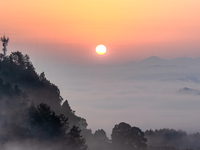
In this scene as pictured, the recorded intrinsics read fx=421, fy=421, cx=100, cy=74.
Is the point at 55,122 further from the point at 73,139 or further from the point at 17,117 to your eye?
the point at 17,117

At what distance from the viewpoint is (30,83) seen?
110 meters

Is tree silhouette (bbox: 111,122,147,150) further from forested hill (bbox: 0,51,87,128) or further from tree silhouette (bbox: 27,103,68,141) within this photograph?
tree silhouette (bbox: 27,103,68,141)

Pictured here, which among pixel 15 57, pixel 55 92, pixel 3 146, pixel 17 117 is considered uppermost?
pixel 15 57

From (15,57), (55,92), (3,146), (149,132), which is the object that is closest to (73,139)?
(3,146)

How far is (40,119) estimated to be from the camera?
8194 cm

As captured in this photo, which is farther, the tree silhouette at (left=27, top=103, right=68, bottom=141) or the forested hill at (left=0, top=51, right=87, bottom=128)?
the forested hill at (left=0, top=51, right=87, bottom=128)

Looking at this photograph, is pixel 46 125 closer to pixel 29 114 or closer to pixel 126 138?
pixel 29 114

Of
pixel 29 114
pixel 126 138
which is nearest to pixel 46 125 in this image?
pixel 29 114

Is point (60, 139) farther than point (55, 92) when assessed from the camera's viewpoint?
No

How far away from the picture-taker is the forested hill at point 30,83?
107688 millimetres

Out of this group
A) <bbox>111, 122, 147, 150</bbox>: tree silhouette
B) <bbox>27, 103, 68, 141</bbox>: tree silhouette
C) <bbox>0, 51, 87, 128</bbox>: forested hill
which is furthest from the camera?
<bbox>0, 51, 87, 128</bbox>: forested hill

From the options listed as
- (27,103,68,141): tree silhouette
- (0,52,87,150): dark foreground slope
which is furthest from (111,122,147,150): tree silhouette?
(27,103,68,141): tree silhouette

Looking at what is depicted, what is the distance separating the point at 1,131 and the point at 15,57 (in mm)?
30071

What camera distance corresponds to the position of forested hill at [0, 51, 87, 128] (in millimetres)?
107688
